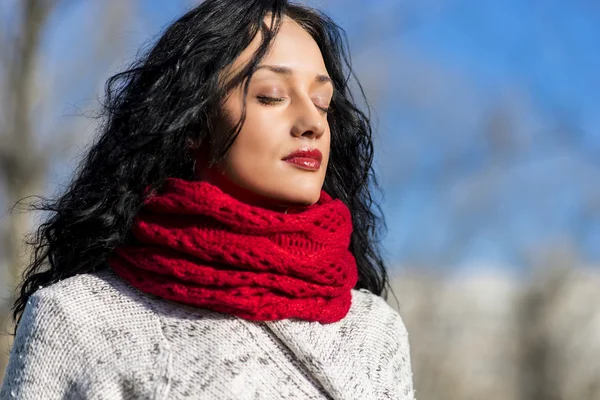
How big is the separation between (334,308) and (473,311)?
3591mm

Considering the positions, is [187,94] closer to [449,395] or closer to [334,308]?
[334,308]

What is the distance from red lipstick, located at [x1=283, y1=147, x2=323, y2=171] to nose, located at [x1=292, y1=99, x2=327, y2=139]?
37 mm

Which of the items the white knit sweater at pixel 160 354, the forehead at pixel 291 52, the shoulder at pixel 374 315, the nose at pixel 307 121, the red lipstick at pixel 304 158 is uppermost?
the forehead at pixel 291 52

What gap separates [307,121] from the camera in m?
1.85

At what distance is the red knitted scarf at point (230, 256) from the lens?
176 centimetres

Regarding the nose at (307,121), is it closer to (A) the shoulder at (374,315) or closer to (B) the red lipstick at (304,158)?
(B) the red lipstick at (304,158)

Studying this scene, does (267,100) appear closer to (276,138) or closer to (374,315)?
(276,138)

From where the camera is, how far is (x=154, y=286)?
180 centimetres

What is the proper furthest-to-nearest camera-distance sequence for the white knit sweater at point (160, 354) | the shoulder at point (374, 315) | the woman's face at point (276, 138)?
the shoulder at point (374, 315) → the woman's face at point (276, 138) → the white knit sweater at point (160, 354)

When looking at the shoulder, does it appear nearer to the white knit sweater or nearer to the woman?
the woman

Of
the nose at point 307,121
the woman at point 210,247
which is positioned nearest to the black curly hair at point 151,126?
the woman at point 210,247

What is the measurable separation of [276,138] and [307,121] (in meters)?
0.08

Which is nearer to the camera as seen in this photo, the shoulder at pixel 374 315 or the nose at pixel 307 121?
the nose at pixel 307 121

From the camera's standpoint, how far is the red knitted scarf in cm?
176
